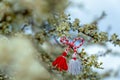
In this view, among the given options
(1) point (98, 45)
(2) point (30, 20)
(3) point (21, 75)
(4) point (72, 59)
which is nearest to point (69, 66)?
(4) point (72, 59)

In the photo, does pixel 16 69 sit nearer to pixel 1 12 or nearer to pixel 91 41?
pixel 1 12

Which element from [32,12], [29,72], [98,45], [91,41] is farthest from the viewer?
[98,45]

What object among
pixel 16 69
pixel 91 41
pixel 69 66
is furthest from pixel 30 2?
pixel 91 41

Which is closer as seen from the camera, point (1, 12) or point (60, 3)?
point (60, 3)

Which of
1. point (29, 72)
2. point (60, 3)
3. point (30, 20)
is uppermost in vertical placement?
point (30, 20)

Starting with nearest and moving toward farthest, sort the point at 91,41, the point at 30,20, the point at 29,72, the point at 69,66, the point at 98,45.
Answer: the point at 29,72
the point at 30,20
the point at 69,66
the point at 91,41
the point at 98,45

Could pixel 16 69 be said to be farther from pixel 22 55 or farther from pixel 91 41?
pixel 91 41

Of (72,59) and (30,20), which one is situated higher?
(72,59)

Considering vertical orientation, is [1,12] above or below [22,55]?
above

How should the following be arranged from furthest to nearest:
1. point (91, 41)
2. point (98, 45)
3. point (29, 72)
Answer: point (98, 45) < point (91, 41) < point (29, 72)
